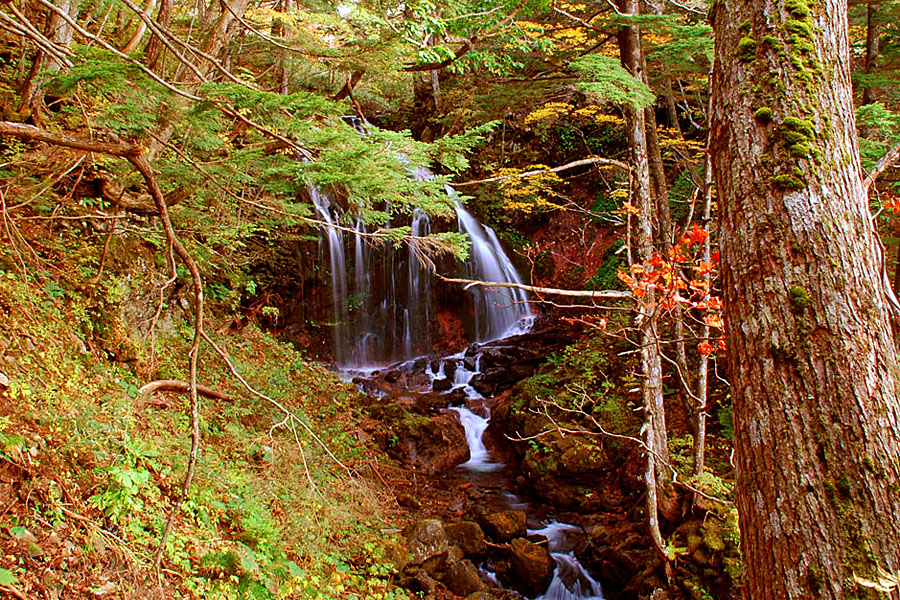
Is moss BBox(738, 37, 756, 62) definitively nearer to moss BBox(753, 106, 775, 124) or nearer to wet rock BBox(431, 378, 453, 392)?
moss BBox(753, 106, 775, 124)

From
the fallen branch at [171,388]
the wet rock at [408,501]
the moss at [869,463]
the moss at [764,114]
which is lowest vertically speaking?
the wet rock at [408,501]

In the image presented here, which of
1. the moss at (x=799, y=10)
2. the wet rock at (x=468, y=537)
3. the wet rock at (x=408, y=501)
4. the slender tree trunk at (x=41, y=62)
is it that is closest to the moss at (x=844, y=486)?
the moss at (x=799, y=10)

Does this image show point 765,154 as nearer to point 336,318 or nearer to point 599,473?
point 599,473

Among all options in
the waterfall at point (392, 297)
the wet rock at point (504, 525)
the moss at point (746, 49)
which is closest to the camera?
the moss at point (746, 49)

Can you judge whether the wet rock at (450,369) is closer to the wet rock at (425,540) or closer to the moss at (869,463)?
the wet rock at (425,540)

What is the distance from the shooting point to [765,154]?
1949 mm

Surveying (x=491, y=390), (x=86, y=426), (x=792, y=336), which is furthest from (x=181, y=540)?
(x=491, y=390)

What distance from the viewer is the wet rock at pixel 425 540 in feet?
18.3

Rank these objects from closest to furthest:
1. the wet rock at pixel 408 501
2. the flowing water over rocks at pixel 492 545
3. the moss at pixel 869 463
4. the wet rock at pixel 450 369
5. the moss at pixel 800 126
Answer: the moss at pixel 869 463
the moss at pixel 800 126
the flowing water over rocks at pixel 492 545
the wet rock at pixel 408 501
the wet rock at pixel 450 369

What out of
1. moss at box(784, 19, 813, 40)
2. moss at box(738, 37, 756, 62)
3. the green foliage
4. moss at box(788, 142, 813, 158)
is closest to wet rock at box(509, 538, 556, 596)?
the green foliage

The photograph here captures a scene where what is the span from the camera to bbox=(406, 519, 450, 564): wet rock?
18.3 ft

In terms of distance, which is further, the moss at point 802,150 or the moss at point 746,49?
the moss at point 746,49

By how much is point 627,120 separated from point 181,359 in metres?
6.36

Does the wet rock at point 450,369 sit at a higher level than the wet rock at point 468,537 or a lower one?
higher
